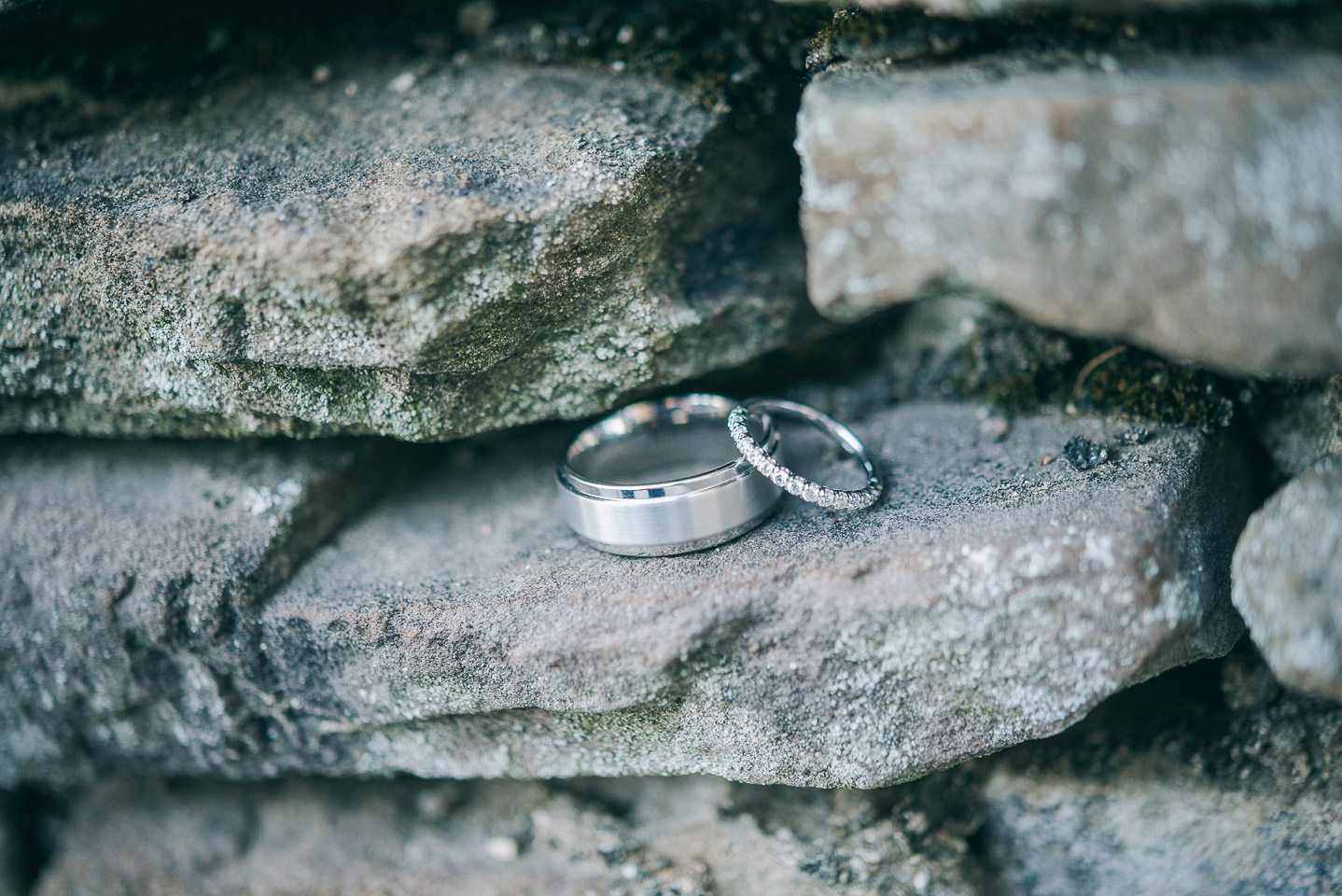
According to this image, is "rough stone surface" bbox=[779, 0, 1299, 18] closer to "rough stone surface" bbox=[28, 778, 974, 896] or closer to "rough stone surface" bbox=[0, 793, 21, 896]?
"rough stone surface" bbox=[28, 778, 974, 896]

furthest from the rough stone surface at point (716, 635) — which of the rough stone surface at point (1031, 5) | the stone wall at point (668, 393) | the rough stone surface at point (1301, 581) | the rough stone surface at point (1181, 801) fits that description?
the rough stone surface at point (1031, 5)

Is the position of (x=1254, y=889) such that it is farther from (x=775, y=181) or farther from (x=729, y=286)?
(x=775, y=181)

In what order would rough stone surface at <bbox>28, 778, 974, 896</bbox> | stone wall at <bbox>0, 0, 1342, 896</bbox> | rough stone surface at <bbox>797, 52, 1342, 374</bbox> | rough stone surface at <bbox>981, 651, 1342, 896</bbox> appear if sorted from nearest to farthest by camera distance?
1. rough stone surface at <bbox>797, 52, 1342, 374</bbox>
2. stone wall at <bbox>0, 0, 1342, 896</bbox>
3. rough stone surface at <bbox>981, 651, 1342, 896</bbox>
4. rough stone surface at <bbox>28, 778, 974, 896</bbox>

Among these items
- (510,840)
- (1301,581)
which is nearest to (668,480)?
(510,840)

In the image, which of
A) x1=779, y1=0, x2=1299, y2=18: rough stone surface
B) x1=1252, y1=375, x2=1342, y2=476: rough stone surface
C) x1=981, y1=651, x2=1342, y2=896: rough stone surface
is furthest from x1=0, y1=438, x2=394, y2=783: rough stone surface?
x1=1252, y1=375, x2=1342, y2=476: rough stone surface

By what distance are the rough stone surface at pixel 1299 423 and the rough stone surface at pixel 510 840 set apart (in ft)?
3.23

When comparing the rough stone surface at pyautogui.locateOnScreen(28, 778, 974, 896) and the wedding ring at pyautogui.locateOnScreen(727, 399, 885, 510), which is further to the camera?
the rough stone surface at pyautogui.locateOnScreen(28, 778, 974, 896)

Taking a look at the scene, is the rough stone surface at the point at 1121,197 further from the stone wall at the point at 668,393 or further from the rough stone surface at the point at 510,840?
the rough stone surface at the point at 510,840

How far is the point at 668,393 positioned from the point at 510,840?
1103 mm

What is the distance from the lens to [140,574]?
1791 mm

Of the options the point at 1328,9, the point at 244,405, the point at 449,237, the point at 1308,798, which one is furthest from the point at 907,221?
the point at 1308,798

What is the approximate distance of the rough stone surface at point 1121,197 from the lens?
1119mm

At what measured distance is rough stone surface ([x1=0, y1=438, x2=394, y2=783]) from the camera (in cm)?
178

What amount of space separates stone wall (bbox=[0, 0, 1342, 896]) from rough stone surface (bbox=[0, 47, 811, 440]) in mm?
10
